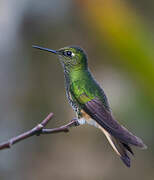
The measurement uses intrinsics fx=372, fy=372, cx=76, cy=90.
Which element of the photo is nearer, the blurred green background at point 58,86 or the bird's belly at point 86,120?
the bird's belly at point 86,120

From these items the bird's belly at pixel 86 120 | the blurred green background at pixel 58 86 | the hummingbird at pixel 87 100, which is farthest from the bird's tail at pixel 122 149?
the blurred green background at pixel 58 86

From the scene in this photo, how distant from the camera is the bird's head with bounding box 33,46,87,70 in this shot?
1806mm

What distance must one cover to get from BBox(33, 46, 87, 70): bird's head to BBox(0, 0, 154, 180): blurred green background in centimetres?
279

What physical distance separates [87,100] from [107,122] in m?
0.23

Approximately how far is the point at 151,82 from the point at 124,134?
8.36 feet

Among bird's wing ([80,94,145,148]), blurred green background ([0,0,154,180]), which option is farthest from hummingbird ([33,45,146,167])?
blurred green background ([0,0,154,180])

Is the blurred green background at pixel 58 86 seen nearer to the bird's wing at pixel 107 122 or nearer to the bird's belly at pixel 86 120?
the bird's belly at pixel 86 120

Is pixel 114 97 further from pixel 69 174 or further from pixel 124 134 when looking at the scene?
pixel 124 134

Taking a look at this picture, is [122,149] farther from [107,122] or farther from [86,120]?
[86,120]

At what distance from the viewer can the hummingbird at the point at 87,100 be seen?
1447 millimetres

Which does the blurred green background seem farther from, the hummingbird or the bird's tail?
the bird's tail

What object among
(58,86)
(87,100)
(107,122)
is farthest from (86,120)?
(58,86)

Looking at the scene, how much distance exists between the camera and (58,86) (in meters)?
5.48

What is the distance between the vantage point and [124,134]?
1.37 m
